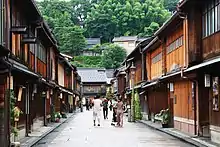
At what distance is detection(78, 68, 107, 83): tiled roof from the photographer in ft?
385

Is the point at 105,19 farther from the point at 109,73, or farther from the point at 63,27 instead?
the point at 109,73

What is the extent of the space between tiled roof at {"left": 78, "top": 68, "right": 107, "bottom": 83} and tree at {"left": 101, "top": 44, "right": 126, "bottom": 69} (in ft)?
16.0

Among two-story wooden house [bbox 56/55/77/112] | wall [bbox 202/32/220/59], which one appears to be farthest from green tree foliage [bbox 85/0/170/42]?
wall [bbox 202/32/220/59]

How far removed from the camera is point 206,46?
21656 mm

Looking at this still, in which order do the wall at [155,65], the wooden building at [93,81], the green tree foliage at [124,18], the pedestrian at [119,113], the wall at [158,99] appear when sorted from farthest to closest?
the green tree foliage at [124,18], the wooden building at [93,81], the wall at [155,65], the wall at [158,99], the pedestrian at [119,113]

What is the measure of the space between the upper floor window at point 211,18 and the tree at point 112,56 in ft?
302

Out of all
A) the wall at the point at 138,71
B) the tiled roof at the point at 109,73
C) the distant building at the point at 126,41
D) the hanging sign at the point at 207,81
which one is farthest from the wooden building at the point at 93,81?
the hanging sign at the point at 207,81

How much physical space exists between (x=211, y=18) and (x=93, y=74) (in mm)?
97407

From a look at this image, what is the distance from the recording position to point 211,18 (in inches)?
815

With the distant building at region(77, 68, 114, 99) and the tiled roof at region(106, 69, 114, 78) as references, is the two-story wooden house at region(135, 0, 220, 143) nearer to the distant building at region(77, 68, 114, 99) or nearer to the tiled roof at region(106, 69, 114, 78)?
the distant building at region(77, 68, 114, 99)

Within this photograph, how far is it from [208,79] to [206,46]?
2.09 m

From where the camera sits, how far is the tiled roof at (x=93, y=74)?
117 meters

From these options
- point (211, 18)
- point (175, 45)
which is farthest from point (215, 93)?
point (175, 45)

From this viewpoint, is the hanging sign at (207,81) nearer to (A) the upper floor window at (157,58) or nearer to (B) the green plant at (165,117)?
(B) the green plant at (165,117)
